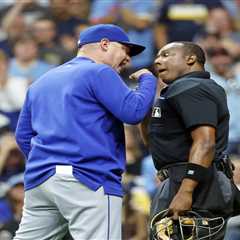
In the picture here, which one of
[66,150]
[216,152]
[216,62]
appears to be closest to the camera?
[66,150]

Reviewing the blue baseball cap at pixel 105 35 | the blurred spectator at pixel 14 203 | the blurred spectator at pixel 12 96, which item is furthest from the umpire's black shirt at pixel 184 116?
the blurred spectator at pixel 12 96

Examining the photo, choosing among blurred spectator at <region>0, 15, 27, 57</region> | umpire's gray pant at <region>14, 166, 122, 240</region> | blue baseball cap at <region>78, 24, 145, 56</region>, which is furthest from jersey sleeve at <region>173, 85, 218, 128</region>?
blurred spectator at <region>0, 15, 27, 57</region>

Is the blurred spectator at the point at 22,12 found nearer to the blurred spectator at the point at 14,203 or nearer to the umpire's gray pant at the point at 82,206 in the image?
the blurred spectator at the point at 14,203

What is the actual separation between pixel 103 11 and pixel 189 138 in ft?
13.8

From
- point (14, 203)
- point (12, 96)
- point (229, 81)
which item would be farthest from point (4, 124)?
point (229, 81)

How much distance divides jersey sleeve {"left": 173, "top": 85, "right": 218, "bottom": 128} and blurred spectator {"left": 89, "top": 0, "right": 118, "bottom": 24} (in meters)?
4.14

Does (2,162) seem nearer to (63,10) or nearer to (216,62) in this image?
(63,10)

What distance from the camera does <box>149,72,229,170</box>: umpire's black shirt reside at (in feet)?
12.5

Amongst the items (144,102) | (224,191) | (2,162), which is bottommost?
(2,162)

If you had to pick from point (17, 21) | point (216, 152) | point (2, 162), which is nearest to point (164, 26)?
point (17, 21)

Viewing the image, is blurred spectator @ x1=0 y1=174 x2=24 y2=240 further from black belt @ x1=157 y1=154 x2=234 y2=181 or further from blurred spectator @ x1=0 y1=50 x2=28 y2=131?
black belt @ x1=157 y1=154 x2=234 y2=181

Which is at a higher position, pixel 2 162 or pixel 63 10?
pixel 63 10

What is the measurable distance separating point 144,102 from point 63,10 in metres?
4.42

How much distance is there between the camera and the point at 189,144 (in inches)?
155
